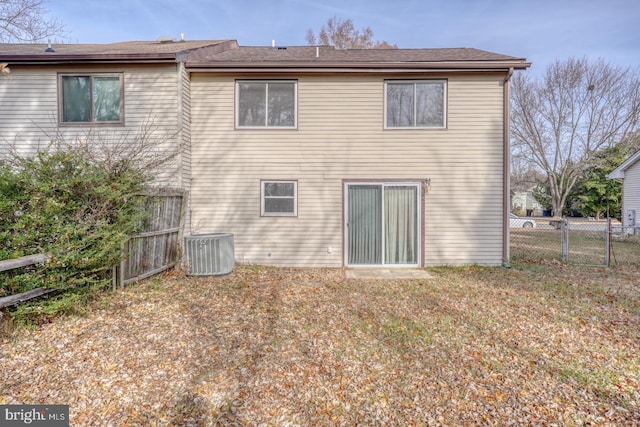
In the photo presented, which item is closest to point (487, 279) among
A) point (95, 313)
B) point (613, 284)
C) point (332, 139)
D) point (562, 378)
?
point (613, 284)

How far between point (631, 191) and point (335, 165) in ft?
53.1

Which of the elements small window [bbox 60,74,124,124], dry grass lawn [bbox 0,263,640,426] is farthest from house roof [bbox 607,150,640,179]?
small window [bbox 60,74,124,124]

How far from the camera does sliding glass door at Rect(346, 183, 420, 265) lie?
7965 mm

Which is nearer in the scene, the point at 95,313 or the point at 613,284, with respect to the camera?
the point at 95,313

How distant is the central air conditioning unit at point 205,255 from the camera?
6.70 m

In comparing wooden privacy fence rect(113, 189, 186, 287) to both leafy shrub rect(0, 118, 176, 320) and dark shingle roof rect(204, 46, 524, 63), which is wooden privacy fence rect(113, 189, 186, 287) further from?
dark shingle roof rect(204, 46, 524, 63)

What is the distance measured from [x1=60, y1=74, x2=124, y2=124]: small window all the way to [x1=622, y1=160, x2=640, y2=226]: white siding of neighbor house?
812 inches

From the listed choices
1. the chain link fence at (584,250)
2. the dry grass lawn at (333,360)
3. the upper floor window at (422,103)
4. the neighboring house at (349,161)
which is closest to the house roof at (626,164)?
the chain link fence at (584,250)

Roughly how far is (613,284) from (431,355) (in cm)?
549

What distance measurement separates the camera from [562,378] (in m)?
3.14

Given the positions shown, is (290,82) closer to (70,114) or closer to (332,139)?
(332,139)

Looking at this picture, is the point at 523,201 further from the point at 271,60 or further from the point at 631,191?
the point at 271,60

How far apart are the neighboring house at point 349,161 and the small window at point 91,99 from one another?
39.3 inches

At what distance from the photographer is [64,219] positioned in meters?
4.42
